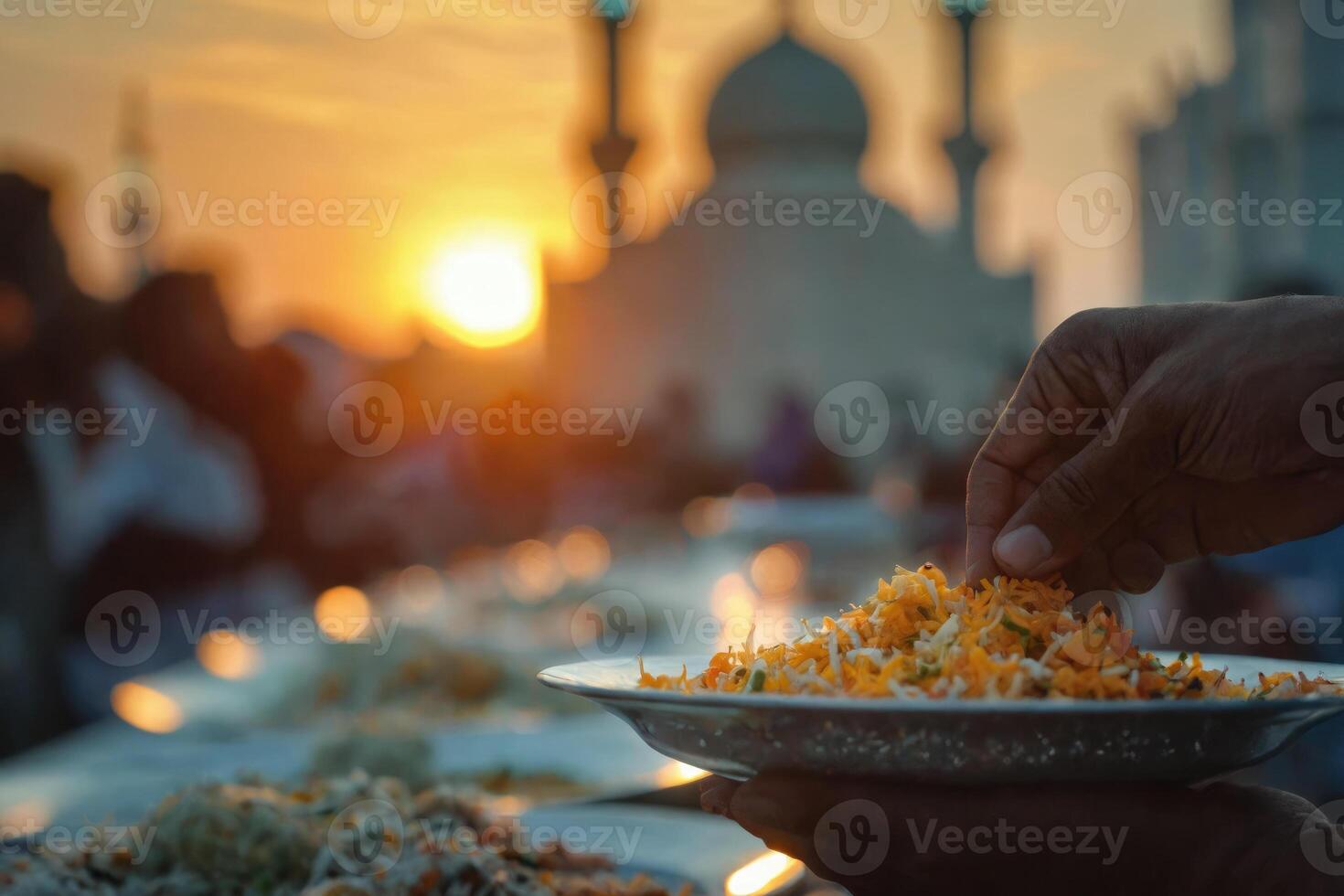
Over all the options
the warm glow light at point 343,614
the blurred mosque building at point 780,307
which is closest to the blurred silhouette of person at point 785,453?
the warm glow light at point 343,614

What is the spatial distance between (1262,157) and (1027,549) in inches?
876

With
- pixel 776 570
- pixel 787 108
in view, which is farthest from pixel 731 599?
pixel 787 108

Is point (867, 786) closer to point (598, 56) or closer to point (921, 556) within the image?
point (921, 556)

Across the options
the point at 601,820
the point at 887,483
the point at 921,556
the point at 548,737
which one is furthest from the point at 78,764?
the point at 887,483

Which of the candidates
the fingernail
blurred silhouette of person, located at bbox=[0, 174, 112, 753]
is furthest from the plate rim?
blurred silhouette of person, located at bbox=[0, 174, 112, 753]

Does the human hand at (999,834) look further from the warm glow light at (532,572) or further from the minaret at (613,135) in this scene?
the minaret at (613,135)

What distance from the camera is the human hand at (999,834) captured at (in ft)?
3.07

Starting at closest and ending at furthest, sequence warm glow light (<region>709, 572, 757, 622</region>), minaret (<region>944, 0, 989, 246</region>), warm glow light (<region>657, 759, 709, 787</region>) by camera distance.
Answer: warm glow light (<region>657, 759, 709, 787</region>)
warm glow light (<region>709, 572, 757, 622</region>)
minaret (<region>944, 0, 989, 246</region>)

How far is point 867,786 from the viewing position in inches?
37.0

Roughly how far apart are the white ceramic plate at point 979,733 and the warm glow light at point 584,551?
4408 millimetres

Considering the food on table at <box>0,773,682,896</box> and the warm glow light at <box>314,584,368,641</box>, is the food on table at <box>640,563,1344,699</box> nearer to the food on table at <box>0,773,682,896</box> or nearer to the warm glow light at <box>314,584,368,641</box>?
the food on table at <box>0,773,682,896</box>

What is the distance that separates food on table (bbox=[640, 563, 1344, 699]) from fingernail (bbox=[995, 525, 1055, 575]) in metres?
0.02

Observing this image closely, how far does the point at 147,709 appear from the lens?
2.74 metres

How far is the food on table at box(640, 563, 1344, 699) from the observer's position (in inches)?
38.2
